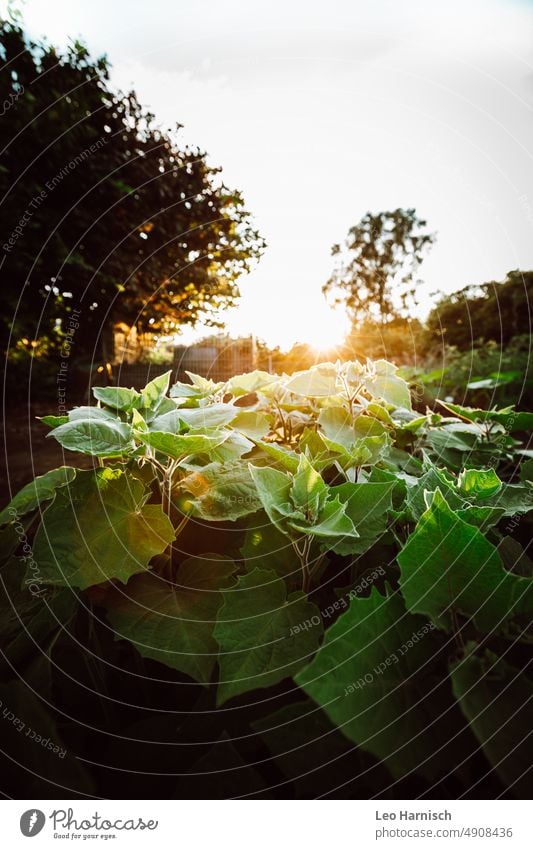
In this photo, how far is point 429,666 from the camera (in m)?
0.36

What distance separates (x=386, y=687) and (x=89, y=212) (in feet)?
17.3

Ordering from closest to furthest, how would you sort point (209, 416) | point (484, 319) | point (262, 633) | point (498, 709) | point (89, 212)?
1. point (498, 709)
2. point (262, 633)
3. point (209, 416)
4. point (89, 212)
5. point (484, 319)

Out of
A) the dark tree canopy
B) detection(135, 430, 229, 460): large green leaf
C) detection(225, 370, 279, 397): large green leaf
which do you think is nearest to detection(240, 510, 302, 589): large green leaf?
detection(135, 430, 229, 460): large green leaf

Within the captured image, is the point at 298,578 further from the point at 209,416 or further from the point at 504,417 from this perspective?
the point at 504,417

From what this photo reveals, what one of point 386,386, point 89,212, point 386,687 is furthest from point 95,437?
point 89,212

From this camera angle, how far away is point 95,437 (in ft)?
1.49

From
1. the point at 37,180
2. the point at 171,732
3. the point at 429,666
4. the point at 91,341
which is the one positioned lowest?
the point at 171,732

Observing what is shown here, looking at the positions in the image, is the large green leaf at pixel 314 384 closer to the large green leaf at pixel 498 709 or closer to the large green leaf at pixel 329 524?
the large green leaf at pixel 329 524

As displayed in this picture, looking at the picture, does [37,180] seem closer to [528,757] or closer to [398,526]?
[398,526]

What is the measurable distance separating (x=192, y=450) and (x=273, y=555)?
151 millimetres

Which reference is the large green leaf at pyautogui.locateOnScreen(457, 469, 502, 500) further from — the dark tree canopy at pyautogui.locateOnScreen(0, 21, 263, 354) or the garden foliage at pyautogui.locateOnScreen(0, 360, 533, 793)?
the dark tree canopy at pyautogui.locateOnScreen(0, 21, 263, 354)

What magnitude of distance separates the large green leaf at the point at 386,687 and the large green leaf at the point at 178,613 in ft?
0.46

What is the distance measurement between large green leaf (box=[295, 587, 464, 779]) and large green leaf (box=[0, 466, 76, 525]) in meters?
0.42

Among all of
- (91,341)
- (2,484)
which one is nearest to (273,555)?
(2,484)
